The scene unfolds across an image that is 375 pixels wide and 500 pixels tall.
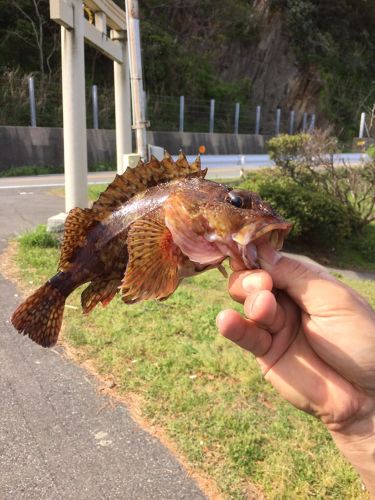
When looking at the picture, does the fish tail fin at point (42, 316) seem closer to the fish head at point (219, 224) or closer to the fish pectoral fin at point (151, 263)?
the fish pectoral fin at point (151, 263)

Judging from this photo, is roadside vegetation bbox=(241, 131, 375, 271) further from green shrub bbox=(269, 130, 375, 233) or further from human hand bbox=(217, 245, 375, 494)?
human hand bbox=(217, 245, 375, 494)

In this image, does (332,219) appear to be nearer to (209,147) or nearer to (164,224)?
(164,224)

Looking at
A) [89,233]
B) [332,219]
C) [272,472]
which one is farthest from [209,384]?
[332,219]

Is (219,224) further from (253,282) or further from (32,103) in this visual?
(32,103)

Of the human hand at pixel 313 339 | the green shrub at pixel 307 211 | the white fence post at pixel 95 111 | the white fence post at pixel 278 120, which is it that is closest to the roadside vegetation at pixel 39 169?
the white fence post at pixel 95 111

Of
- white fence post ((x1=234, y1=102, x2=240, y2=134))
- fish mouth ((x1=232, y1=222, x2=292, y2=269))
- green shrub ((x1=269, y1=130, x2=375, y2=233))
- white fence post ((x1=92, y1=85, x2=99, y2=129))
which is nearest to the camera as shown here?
fish mouth ((x1=232, y1=222, x2=292, y2=269))

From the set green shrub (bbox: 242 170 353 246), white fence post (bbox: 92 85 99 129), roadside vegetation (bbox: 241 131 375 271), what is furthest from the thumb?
white fence post (bbox: 92 85 99 129)

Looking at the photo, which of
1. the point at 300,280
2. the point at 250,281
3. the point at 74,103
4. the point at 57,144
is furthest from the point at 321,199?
the point at 57,144
